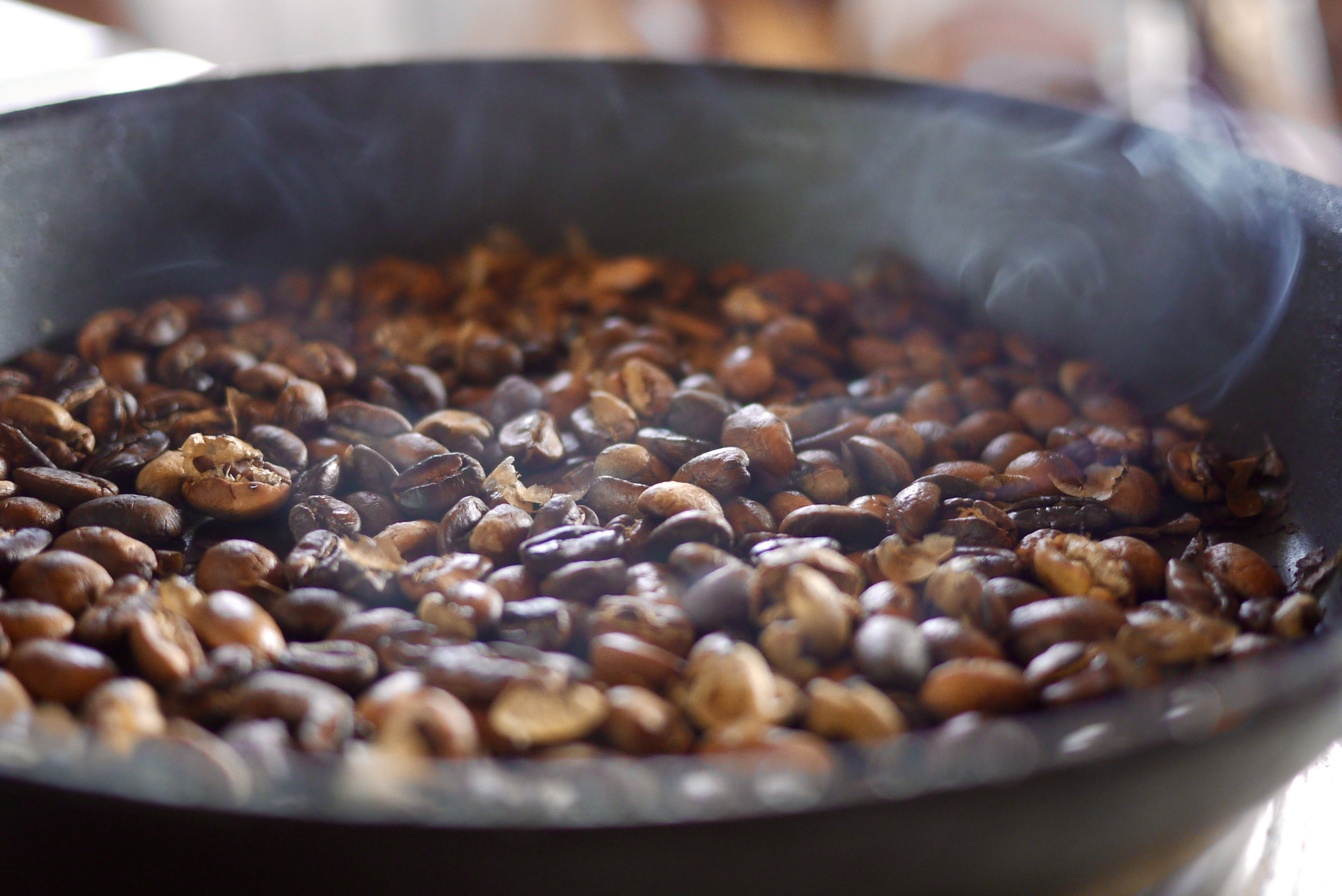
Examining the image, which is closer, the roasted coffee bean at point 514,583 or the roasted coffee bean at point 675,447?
the roasted coffee bean at point 514,583

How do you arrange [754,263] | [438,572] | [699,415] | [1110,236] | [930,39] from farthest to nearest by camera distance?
1. [930,39]
2. [754,263]
3. [1110,236]
4. [699,415]
5. [438,572]

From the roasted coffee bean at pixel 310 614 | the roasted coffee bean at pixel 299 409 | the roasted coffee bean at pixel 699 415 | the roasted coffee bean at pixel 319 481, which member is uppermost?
the roasted coffee bean at pixel 299 409

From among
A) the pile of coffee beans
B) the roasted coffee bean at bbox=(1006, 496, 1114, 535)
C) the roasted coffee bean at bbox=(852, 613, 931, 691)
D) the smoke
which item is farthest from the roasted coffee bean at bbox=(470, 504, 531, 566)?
the smoke

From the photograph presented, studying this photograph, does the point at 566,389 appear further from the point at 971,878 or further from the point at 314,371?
the point at 971,878

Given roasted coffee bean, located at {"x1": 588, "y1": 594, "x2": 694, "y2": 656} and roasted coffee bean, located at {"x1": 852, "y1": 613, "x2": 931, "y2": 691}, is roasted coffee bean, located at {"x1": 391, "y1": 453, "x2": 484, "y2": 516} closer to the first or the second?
roasted coffee bean, located at {"x1": 588, "y1": 594, "x2": 694, "y2": 656}

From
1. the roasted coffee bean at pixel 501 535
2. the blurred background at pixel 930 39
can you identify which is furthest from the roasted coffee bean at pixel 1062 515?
the blurred background at pixel 930 39

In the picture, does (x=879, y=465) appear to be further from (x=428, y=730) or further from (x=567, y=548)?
(x=428, y=730)

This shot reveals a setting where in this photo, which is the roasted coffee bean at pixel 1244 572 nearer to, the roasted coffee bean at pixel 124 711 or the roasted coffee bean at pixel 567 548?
the roasted coffee bean at pixel 567 548

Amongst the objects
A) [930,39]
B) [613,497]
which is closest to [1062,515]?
[613,497]
